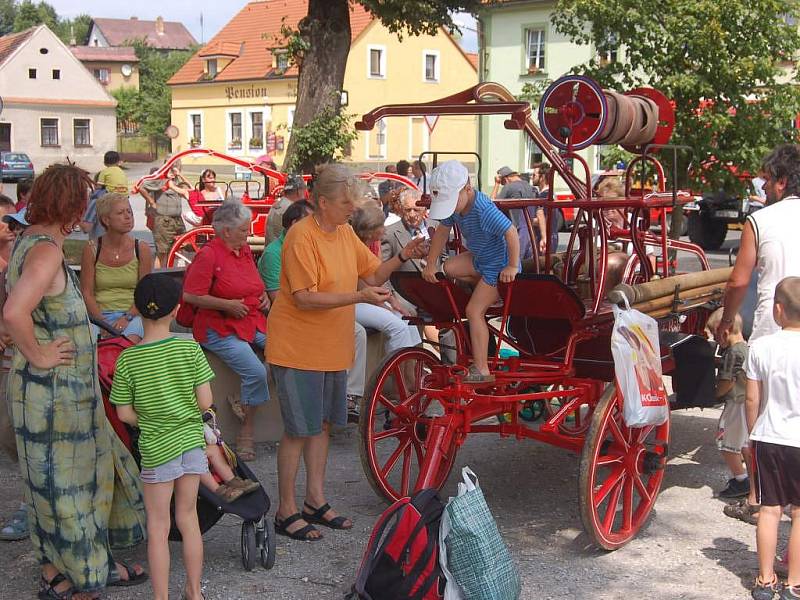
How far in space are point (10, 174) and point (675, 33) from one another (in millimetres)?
37085

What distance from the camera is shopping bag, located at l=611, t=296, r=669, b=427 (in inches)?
188

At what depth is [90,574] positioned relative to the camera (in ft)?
13.9

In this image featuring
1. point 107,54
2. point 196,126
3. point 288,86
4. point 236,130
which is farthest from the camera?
point 107,54

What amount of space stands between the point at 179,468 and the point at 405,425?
180 centimetres

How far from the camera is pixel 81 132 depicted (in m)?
62.2

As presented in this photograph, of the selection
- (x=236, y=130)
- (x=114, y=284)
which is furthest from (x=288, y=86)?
(x=114, y=284)

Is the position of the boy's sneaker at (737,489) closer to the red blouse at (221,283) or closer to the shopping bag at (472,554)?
the shopping bag at (472,554)

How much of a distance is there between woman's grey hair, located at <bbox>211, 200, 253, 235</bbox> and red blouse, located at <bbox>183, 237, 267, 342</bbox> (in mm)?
131

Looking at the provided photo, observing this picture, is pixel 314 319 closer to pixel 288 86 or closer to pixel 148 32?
pixel 288 86

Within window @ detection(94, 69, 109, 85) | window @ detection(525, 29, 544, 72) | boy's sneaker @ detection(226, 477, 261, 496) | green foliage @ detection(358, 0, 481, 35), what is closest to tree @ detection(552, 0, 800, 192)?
green foliage @ detection(358, 0, 481, 35)

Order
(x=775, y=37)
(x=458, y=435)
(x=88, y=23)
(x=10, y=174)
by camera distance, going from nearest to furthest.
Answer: (x=458, y=435) < (x=775, y=37) < (x=10, y=174) < (x=88, y=23)

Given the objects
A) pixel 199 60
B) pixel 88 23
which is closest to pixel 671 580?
pixel 199 60

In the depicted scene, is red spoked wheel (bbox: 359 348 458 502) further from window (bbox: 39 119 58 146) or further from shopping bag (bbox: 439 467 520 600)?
window (bbox: 39 119 58 146)

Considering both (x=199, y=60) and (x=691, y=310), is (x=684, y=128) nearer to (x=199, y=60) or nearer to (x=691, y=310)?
(x=691, y=310)
